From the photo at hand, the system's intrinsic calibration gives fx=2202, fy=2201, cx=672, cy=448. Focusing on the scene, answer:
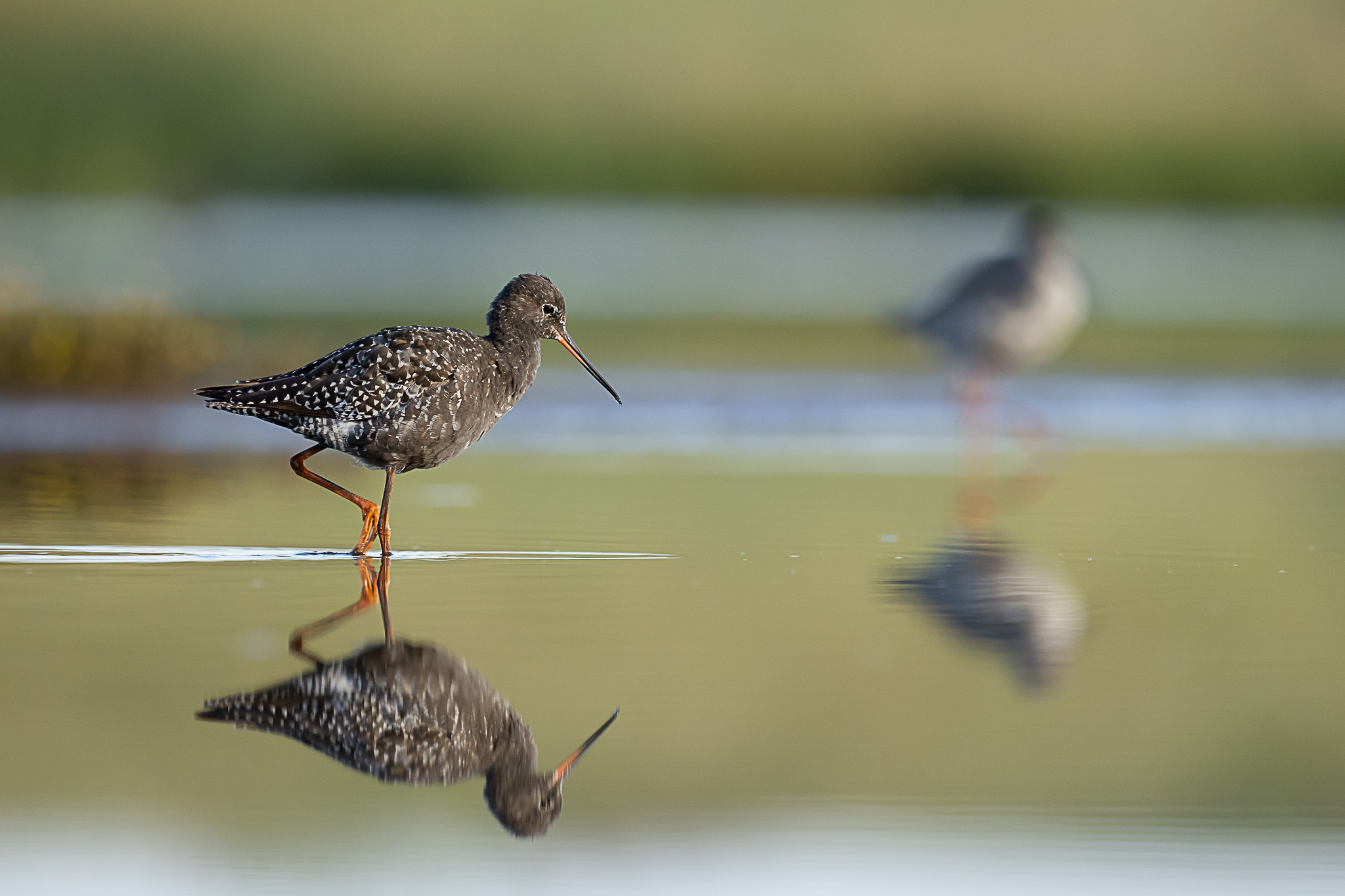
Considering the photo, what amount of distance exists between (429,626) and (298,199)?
113 ft

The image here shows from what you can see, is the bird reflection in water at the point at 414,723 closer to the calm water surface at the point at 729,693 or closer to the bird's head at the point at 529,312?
the calm water surface at the point at 729,693

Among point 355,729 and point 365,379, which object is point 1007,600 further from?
point 355,729

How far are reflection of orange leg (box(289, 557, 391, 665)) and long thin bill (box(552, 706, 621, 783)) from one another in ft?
3.09

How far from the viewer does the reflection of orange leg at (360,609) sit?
6066 millimetres

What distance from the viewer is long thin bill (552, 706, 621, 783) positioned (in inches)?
189

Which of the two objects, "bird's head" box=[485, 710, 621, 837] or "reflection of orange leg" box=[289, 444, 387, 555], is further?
"reflection of orange leg" box=[289, 444, 387, 555]

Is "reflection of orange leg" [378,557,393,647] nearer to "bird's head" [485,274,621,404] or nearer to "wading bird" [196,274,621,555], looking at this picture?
"wading bird" [196,274,621,555]

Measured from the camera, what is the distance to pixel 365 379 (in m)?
7.80

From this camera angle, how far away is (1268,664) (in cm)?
605

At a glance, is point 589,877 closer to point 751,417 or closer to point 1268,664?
point 1268,664

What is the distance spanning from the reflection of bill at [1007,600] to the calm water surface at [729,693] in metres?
0.02

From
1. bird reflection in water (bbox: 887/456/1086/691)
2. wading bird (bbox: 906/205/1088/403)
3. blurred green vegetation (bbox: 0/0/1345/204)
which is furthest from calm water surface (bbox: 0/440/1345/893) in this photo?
blurred green vegetation (bbox: 0/0/1345/204)

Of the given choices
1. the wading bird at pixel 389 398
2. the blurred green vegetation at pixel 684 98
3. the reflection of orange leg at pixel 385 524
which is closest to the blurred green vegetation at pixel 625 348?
the wading bird at pixel 389 398

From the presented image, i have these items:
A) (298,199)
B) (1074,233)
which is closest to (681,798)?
(1074,233)
